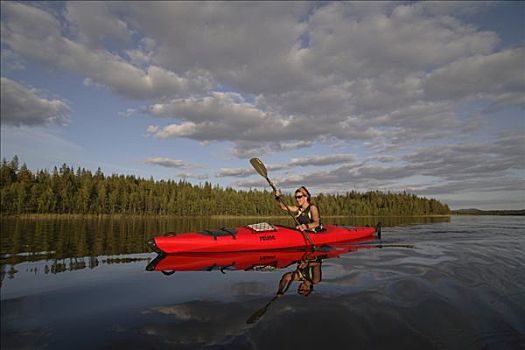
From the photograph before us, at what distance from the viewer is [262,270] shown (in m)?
8.44

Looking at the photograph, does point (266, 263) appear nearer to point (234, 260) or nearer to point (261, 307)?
point (234, 260)

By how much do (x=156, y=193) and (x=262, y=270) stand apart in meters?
93.6

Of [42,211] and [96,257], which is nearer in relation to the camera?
[96,257]

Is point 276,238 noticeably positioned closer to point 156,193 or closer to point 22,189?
point 22,189

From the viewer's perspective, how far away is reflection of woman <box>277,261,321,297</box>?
20.7 ft

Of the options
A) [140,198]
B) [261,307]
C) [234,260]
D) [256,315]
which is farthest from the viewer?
[140,198]

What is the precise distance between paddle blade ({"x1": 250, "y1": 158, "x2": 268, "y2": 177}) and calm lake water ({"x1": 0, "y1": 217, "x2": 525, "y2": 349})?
6.49m

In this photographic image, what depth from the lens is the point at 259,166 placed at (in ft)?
49.9

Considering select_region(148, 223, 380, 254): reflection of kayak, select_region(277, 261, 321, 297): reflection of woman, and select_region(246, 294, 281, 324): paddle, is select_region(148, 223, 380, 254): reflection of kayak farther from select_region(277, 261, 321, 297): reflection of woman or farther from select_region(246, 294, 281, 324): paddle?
select_region(246, 294, 281, 324): paddle

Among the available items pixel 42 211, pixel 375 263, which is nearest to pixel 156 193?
pixel 42 211

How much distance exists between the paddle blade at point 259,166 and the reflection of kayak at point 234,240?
3.21 meters

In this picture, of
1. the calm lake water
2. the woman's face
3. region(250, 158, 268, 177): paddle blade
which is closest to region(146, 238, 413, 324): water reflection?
the calm lake water

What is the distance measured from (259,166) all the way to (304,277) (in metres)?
8.27

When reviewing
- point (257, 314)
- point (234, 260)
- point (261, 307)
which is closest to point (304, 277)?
point (261, 307)
